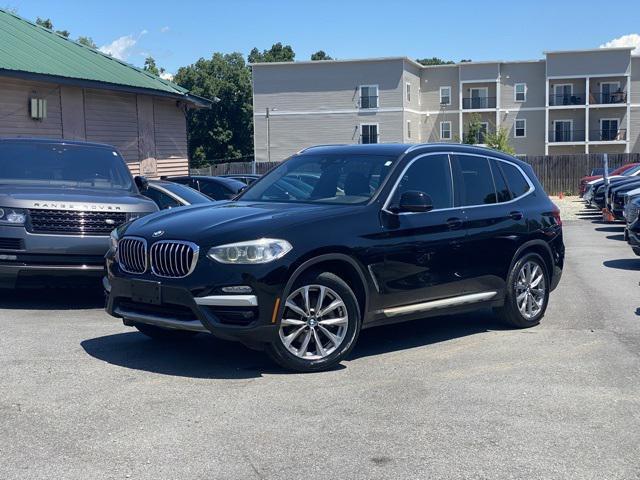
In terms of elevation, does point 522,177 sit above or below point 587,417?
above

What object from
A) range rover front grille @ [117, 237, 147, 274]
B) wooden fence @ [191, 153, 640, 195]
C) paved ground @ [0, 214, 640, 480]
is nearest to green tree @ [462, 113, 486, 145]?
wooden fence @ [191, 153, 640, 195]

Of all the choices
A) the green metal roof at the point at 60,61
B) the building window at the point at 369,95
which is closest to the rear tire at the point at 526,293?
the green metal roof at the point at 60,61

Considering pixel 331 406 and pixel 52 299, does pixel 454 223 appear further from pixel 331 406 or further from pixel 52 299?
pixel 52 299

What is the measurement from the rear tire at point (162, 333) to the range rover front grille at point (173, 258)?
3.33 feet

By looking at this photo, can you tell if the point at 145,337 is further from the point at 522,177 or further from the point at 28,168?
the point at 522,177

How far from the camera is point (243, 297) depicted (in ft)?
19.6

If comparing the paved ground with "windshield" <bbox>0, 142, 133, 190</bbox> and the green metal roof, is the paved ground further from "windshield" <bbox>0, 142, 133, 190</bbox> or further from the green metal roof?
the green metal roof

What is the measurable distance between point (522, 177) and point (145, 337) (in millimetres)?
4263

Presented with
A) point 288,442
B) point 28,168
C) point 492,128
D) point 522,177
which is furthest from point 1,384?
point 492,128

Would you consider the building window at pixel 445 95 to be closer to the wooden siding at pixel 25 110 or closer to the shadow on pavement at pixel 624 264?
the wooden siding at pixel 25 110

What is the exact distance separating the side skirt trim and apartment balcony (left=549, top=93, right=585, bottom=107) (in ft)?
185

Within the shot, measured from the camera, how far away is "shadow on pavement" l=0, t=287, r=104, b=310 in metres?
9.42

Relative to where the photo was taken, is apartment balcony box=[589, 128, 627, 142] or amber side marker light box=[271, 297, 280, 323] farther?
apartment balcony box=[589, 128, 627, 142]

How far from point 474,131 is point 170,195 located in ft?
166
